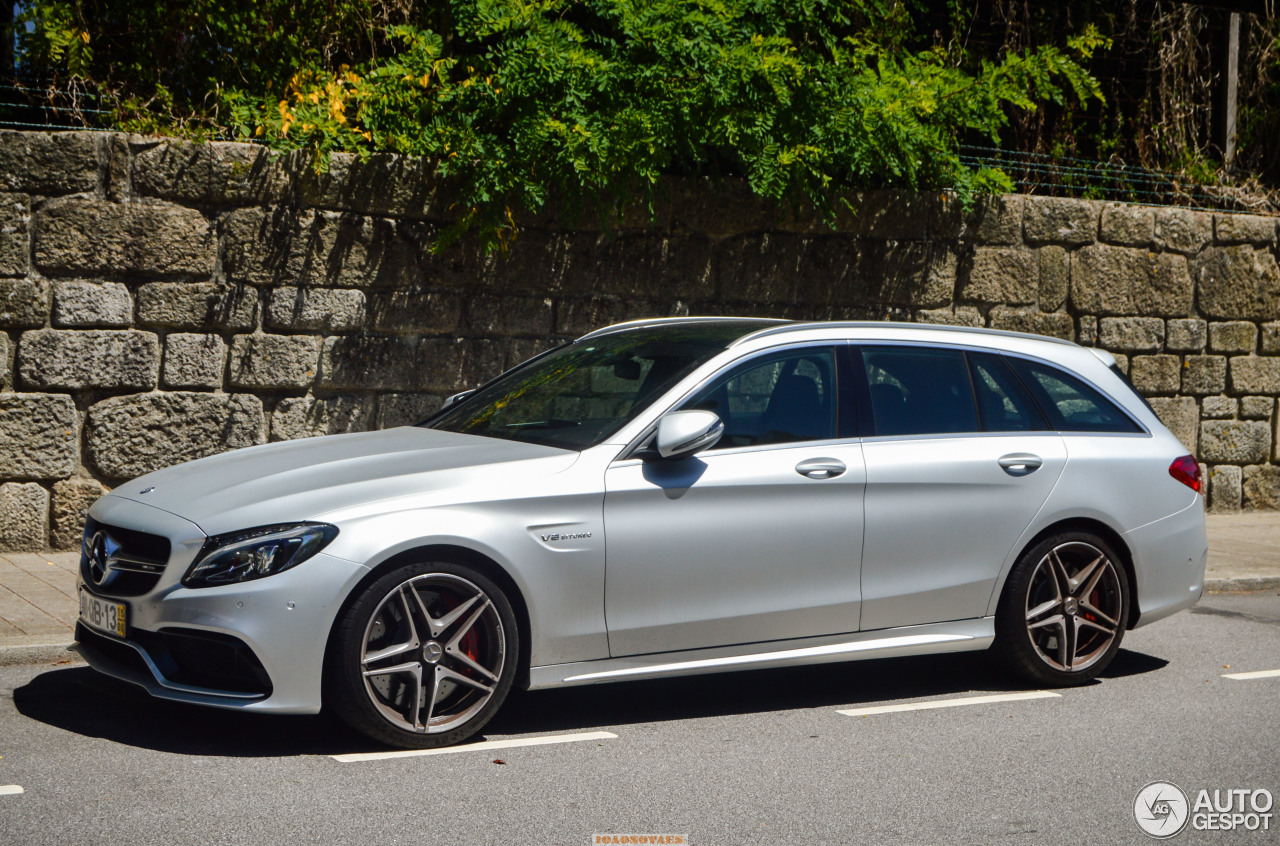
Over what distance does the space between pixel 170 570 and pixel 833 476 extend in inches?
104

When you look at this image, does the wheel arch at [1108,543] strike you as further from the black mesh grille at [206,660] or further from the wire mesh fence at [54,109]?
the wire mesh fence at [54,109]

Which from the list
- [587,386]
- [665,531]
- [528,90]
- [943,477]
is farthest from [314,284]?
[943,477]

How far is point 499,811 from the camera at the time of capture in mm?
4336

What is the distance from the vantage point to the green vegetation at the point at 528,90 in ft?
29.9

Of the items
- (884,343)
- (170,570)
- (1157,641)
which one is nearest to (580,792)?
(170,570)

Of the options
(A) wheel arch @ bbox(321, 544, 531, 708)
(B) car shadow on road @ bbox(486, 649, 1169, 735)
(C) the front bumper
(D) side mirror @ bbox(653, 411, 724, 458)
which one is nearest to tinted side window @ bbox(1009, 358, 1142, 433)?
(B) car shadow on road @ bbox(486, 649, 1169, 735)

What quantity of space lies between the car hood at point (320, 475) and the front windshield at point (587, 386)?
20 centimetres

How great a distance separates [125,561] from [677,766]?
2.16m

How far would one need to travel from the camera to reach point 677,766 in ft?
16.1

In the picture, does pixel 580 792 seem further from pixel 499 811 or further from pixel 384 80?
pixel 384 80

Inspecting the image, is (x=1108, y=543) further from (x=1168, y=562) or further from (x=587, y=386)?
(x=587, y=386)

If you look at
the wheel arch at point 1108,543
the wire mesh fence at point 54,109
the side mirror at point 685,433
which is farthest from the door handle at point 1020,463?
the wire mesh fence at point 54,109

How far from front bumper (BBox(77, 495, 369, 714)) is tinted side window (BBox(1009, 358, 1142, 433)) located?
340 cm

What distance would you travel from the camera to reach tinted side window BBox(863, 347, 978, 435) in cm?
600
